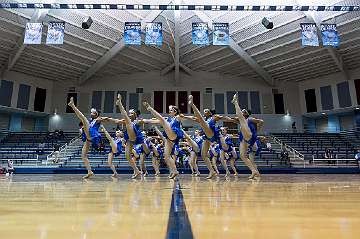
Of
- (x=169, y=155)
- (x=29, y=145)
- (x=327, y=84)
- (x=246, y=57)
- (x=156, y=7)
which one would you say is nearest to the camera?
(x=169, y=155)

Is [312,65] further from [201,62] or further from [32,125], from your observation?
[32,125]

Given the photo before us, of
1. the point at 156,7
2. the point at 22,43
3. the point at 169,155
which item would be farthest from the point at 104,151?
the point at 22,43

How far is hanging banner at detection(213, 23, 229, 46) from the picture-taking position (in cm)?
1537

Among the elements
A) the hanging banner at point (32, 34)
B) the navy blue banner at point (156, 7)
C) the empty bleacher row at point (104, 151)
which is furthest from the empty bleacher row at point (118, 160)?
the navy blue banner at point (156, 7)

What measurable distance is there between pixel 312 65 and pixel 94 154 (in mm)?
18178

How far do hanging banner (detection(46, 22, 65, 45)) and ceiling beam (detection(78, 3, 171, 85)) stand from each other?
6139 millimetres

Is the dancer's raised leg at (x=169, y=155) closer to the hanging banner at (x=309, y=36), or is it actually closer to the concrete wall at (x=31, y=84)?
the hanging banner at (x=309, y=36)

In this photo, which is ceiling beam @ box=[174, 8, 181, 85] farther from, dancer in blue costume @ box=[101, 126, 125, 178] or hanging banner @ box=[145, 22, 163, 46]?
dancer in blue costume @ box=[101, 126, 125, 178]

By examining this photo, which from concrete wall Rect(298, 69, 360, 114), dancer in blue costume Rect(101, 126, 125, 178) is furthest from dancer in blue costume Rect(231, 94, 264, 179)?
concrete wall Rect(298, 69, 360, 114)

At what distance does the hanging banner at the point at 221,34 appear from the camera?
1537 centimetres

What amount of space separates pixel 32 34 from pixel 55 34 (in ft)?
3.60

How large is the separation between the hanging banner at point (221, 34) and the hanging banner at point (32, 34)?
28.3 ft

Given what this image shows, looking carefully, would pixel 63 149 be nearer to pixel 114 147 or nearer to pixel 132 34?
pixel 132 34

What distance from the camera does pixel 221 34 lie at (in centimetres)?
1541
